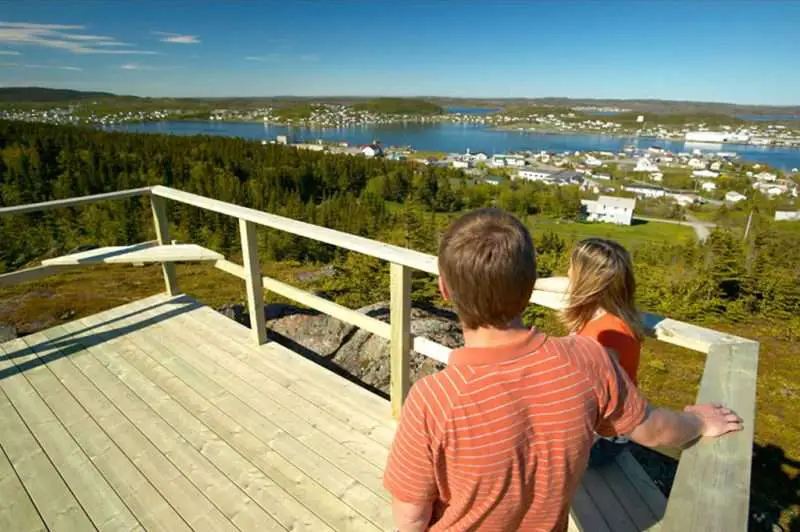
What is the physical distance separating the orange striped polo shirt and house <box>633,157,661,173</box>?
99876 mm

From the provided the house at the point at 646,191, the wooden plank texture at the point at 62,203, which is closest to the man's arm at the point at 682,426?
the wooden plank texture at the point at 62,203

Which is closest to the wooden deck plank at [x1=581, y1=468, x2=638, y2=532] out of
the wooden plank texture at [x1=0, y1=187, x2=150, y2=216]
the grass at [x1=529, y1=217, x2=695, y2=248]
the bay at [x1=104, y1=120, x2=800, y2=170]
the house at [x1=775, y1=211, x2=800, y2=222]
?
the wooden plank texture at [x1=0, y1=187, x2=150, y2=216]

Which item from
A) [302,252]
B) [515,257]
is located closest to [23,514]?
[515,257]

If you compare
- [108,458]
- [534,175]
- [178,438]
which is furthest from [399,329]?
[534,175]

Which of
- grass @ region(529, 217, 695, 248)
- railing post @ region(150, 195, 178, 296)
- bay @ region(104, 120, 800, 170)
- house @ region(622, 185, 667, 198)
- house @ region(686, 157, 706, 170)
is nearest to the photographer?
railing post @ region(150, 195, 178, 296)

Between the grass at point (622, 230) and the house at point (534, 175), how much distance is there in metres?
23.3

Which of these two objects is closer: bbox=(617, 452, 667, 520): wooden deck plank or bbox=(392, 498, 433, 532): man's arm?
bbox=(392, 498, 433, 532): man's arm

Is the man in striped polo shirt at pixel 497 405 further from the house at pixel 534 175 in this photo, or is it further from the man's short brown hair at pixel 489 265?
the house at pixel 534 175

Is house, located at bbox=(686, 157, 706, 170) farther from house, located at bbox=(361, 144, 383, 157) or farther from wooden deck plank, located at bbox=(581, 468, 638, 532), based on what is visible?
wooden deck plank, located at bbox=(581, 468, 638, 532)

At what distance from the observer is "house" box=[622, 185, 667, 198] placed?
6655cm

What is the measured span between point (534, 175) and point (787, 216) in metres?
40.9

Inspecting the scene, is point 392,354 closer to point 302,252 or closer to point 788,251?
point 788,251

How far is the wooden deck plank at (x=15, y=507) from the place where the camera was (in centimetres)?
180

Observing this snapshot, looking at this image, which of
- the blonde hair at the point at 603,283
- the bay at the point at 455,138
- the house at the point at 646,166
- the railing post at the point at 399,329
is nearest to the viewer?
the blonde hair at the point at 603,283
